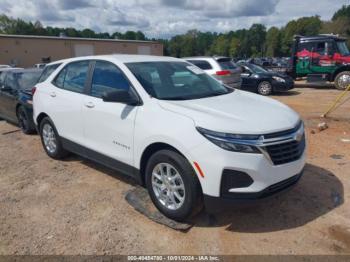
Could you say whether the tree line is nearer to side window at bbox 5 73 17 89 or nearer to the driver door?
the driver door

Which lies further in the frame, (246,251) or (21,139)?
(21,139)

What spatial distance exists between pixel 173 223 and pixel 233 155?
1082 millimetres

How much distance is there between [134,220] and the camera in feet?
11.6

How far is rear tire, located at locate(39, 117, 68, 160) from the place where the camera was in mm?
5199

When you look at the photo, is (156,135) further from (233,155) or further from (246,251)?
(246,251)

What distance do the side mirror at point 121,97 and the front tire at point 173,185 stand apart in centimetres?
69

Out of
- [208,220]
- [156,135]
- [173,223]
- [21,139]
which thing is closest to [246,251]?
[208,220]

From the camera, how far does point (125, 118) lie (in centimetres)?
368

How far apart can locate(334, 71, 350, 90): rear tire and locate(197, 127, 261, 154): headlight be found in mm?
13960

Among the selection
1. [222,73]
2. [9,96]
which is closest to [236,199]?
[9,96]

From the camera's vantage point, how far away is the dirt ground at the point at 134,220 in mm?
3064

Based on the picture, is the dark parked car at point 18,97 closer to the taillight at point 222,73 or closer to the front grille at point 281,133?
the front grille at point 281,133

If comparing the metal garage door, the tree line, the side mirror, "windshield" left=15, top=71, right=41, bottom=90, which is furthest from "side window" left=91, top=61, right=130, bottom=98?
the tree line

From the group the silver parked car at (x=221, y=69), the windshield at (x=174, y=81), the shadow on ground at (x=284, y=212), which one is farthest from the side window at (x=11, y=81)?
the shadow on ground at (x=284, y=212)
